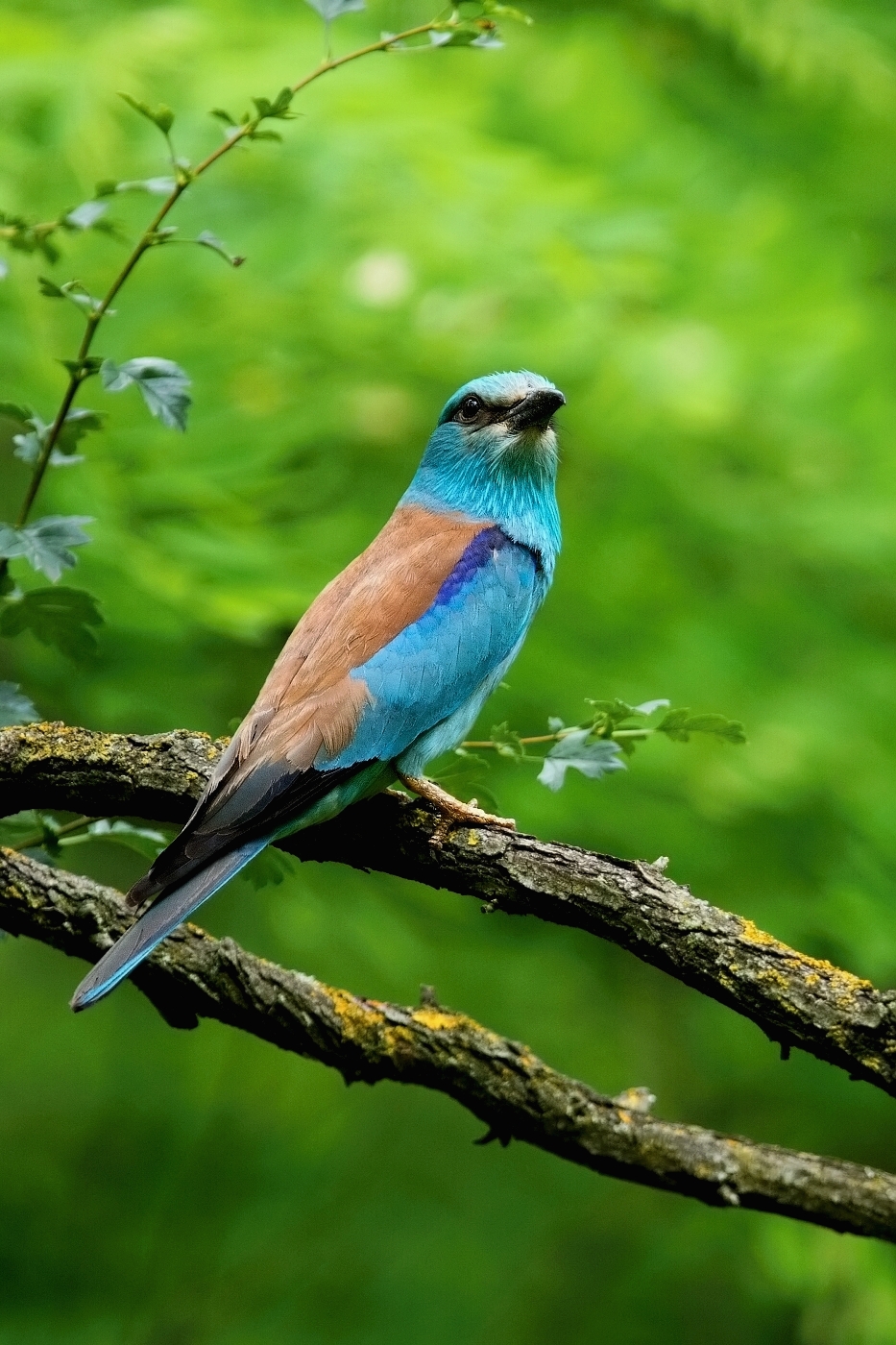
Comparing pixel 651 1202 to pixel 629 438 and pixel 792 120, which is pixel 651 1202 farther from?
pixel 792 120

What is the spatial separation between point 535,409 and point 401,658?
1.31m

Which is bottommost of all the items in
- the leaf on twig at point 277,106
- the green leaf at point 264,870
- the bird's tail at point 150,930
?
the bird's tail at point 150,930

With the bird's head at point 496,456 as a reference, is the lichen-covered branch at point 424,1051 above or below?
below

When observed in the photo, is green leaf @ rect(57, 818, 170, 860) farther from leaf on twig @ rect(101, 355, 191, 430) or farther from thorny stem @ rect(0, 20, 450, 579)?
leaf on twig @ rect(101, 355, 191, 430)

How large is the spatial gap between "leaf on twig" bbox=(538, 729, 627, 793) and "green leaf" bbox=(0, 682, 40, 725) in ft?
4.06

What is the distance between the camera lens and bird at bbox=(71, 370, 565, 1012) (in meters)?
3.69

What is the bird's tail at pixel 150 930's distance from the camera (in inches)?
134

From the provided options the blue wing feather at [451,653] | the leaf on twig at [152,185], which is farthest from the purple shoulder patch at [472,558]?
the leaf on twig at [152,185]

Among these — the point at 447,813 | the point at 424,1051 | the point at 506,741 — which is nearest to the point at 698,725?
the point at 506,741

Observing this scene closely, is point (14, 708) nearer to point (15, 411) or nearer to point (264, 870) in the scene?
point (15, 411)

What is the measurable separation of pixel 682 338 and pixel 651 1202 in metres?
4.27

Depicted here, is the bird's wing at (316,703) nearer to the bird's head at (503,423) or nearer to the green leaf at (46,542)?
the bird's head at (503,423)

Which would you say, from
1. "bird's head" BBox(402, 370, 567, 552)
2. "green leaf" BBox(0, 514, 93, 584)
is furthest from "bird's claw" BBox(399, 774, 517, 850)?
"bird's head" BBox(402, 370, 567, 552)

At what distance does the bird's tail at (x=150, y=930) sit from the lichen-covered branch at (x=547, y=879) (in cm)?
25
